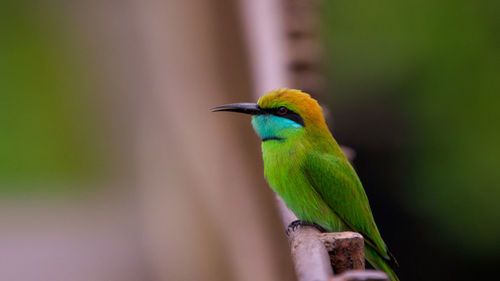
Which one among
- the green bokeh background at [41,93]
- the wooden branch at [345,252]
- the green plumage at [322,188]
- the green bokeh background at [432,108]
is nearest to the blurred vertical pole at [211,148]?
the green plumage at [322,188]

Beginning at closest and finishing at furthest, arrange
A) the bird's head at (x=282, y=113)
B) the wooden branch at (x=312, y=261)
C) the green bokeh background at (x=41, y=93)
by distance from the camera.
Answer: the wooden branch at (x=312, y=261) < the bird's head at (x=282, y=113) < the green bokeh background at (x=41, y=93)

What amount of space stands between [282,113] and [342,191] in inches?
10.8

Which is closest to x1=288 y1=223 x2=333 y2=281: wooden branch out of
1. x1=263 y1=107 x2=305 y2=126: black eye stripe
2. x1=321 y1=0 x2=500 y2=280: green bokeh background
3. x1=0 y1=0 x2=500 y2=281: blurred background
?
x1=263 y1=107 x2=305 y2=126: black eye stripe

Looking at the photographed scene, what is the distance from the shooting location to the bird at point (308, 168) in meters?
1.48

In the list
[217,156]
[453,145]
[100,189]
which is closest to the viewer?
[217,156]

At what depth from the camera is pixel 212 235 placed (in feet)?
7.92

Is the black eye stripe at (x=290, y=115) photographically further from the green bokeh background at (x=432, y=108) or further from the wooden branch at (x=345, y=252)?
the green bokeh background at (x=432, y=108)

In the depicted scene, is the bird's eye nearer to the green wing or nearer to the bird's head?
the bird's head

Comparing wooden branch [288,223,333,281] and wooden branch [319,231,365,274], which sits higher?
wooden branch [288,223,333,281]

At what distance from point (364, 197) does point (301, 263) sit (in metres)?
1.03

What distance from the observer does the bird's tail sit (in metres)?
1.49

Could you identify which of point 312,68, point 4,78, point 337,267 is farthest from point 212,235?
point 4,78

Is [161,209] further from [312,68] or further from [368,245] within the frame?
[368,245]

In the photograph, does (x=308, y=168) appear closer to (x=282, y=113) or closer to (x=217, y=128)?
(x=282, y=113)
